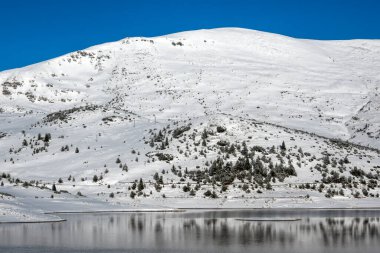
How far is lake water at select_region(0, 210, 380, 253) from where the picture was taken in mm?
Result: 24156

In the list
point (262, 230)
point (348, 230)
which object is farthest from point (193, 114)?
point (348, 230)

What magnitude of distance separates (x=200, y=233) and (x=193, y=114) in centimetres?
5856

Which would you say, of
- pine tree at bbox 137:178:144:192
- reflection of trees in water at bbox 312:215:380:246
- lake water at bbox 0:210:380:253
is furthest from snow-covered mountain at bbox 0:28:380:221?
reflection of trees in water at bbox 312:215:380:246

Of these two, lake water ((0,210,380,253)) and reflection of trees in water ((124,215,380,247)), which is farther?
reflection of trees in water ((124,215,380,247))

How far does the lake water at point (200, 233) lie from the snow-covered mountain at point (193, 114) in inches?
377

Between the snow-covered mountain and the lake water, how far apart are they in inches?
377

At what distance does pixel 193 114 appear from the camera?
284 ft

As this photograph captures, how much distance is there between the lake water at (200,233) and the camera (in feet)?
79.3

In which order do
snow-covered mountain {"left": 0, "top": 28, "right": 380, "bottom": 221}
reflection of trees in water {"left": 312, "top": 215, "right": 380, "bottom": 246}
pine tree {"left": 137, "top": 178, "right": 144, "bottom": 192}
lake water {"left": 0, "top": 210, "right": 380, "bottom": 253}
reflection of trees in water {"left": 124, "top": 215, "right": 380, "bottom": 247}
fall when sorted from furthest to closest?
1. snow-covered mountain {"left": 0, "top": 28, "right": 380, "bottom": 221}
2. pine tree {"left": 137, "top": 178, "right": 144, "bottom": 192}
3. reflection of trees in water {"left": 124, "top": 215, "right": 380, "bottom": 247}
4. reflection of trees in water {"left": 312, "top": 215, "right": 380, "bottom": 246}
5. lake water {"left": 0, "top": 210, "right": 380, "bottom": 253}

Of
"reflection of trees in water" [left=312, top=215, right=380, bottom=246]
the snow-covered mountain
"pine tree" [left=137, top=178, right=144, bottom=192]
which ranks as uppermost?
the snow-covered mountain

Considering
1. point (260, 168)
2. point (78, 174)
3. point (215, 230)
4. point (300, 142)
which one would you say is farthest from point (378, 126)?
point (215, 230)

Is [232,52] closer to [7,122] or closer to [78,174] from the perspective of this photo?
[7,122]

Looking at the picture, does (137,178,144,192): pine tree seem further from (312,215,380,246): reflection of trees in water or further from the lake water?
(312,215,380,246): reflection of trees in water

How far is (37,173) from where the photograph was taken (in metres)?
54.2
